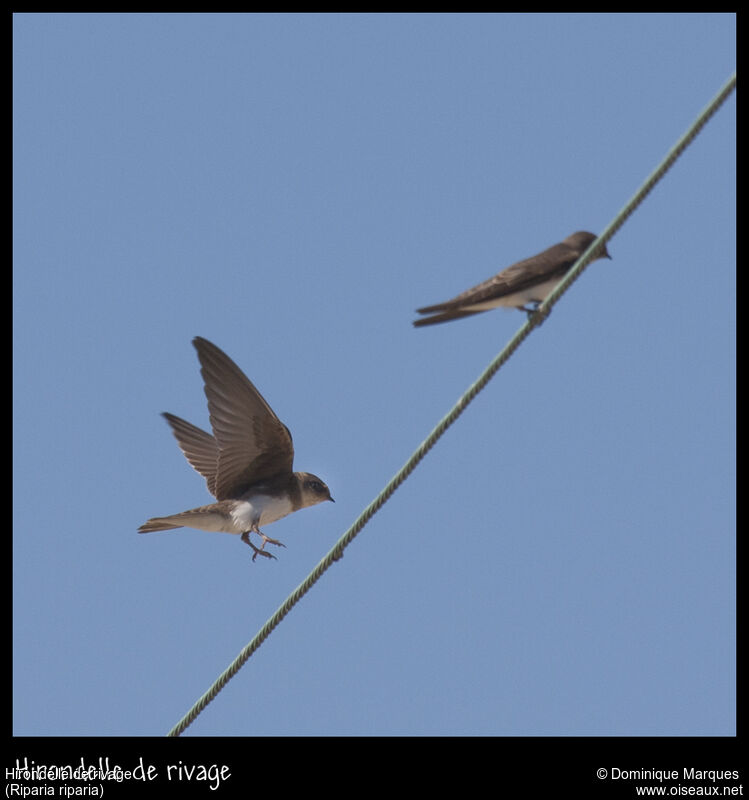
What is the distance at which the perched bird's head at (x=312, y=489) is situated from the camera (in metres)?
7.61

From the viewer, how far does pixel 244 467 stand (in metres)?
7.45

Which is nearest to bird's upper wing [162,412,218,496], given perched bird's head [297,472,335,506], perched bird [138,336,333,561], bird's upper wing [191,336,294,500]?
perched bird [138,336,333,561]

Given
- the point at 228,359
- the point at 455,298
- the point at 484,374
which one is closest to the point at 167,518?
the point at 228,359

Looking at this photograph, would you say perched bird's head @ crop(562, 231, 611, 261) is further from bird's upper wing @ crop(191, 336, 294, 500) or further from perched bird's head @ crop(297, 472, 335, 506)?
perched bird's head @ crop(297, 472, 335, 506)

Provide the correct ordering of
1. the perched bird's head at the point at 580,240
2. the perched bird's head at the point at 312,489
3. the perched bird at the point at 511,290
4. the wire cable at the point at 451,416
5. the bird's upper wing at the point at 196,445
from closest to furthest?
1. the wire cable at the point at 451,416
2. the perched bird at the point at 511,290
3. the perched bird's head at the point at 580,240
4. the perched bird's head at the point at 312,489
5. the bird's upper wing at the point at 196,445

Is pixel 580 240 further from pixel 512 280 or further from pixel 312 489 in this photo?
pixel 312 489

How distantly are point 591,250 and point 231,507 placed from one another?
12.4 ft

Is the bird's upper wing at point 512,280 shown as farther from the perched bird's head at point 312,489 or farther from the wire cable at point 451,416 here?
the perched bird's head at point 312,489

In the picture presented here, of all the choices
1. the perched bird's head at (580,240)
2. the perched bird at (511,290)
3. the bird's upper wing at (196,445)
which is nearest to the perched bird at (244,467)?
the bird's upper wing at (196,445)

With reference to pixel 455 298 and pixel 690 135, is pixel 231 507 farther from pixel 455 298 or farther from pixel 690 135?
pixel 690 135

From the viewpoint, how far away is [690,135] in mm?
3852

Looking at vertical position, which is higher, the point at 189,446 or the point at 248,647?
the point at 189,446
